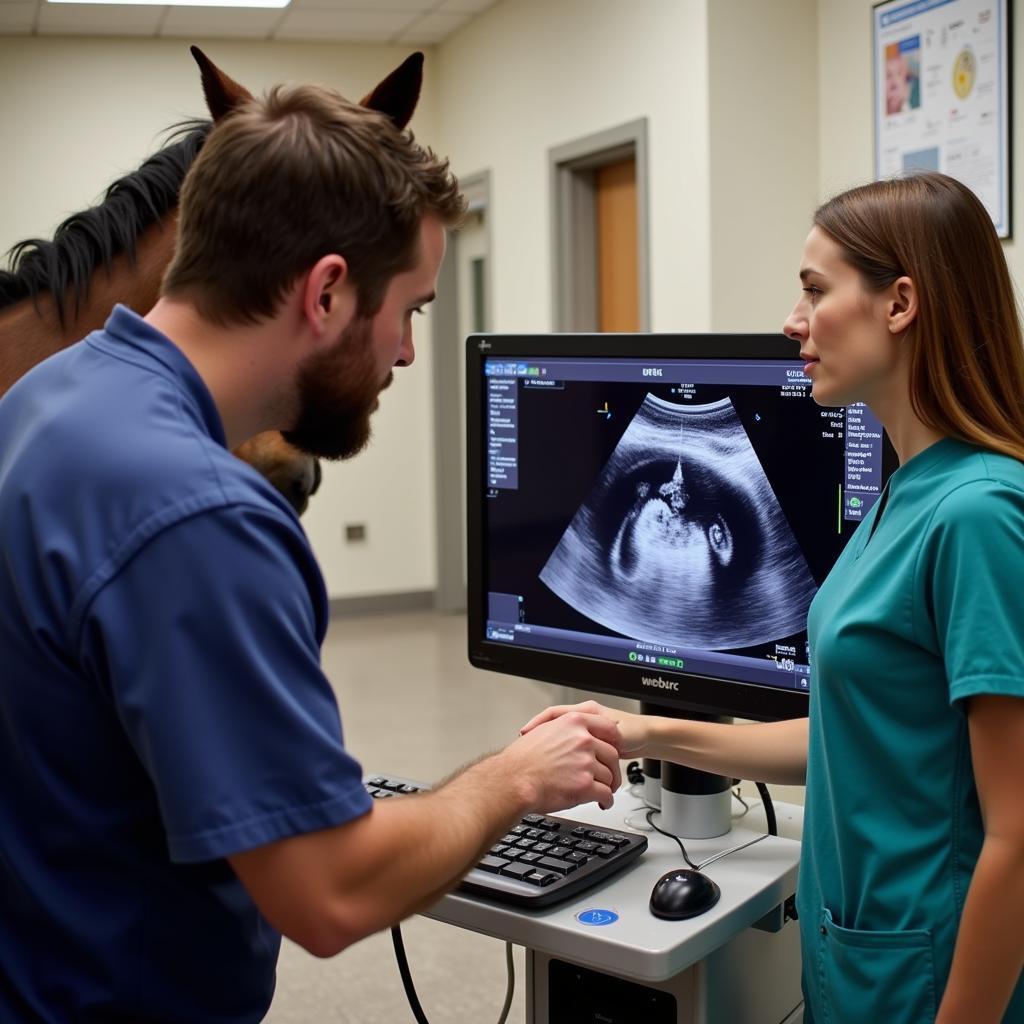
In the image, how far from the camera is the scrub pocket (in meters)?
1.01

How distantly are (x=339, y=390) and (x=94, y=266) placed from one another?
4.22 ft

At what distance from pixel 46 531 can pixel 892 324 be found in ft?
2.23

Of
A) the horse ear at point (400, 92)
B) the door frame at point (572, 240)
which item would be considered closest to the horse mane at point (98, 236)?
the horse ear at point (400, 92)

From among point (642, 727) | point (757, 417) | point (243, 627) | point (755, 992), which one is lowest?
point (755, 992)

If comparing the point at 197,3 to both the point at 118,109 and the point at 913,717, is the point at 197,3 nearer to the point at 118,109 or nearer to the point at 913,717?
the point at 118,109

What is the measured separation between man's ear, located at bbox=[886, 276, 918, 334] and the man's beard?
0.43 metres

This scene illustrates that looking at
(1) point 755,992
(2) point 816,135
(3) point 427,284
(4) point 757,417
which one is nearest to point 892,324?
(4) point 757,417

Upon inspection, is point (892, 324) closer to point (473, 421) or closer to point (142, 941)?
point (473, 421)

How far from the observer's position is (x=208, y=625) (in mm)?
822

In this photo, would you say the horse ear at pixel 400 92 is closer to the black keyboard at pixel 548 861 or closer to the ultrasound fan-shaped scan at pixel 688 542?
the ultrasound fan-shaped scan at pixel 688 542

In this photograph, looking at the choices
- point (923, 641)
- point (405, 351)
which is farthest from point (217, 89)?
point (923, 641)

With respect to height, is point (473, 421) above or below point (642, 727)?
above

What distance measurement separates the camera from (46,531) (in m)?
0.85

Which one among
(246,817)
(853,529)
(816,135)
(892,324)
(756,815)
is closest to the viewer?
(246,817)
